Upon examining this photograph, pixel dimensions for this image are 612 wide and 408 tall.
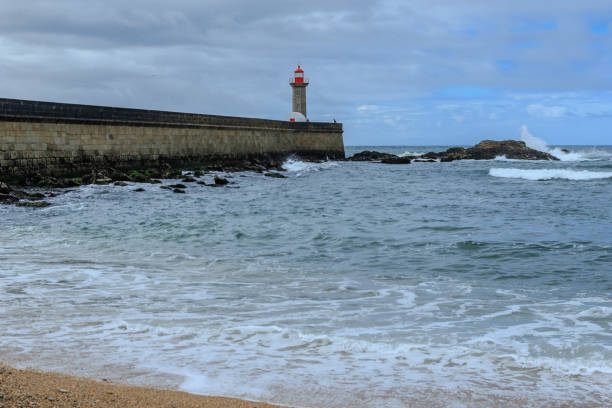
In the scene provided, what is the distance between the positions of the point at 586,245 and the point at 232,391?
5988 mm

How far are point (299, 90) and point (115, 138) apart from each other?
17.1m

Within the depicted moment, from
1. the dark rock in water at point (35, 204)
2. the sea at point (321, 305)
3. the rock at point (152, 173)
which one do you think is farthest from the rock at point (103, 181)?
the sea at point (321, 305)

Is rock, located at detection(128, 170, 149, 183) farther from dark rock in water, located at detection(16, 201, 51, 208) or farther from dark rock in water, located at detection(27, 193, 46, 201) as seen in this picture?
dark rock in water, located at detection(16, 201, 51, 208)

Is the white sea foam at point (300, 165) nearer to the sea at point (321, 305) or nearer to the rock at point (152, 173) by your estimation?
the rock at point (152, 173)

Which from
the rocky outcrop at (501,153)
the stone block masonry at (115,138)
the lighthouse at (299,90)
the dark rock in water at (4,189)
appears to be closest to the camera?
the dark rock in water at (4,189)

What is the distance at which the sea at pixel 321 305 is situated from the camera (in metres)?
2.84

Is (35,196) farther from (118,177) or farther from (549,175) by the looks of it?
(549,175)

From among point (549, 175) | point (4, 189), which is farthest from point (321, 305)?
point (549, 175)

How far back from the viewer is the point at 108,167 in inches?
706

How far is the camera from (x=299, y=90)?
33.9 m

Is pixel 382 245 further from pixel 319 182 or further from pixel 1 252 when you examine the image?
pixel 319 182

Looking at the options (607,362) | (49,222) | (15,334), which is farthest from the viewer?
(49,222)

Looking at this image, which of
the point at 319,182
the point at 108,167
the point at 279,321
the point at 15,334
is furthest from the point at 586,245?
the point at 108,167

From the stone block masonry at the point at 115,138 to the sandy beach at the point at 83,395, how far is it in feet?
41.9
